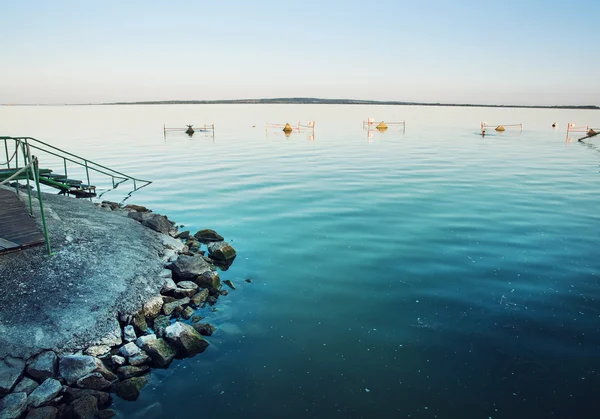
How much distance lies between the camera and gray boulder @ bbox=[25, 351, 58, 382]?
7477mm

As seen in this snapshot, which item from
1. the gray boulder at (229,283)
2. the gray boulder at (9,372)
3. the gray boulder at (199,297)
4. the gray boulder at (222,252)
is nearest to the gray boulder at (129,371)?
the gray boulder at (9,372)

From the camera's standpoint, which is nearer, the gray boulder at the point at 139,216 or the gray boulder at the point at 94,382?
the gray boulder at the point at 94,382

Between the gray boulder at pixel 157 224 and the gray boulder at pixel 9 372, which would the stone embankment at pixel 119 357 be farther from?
the gray boulder at pixel 157 224

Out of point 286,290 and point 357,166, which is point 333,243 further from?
point 357,166

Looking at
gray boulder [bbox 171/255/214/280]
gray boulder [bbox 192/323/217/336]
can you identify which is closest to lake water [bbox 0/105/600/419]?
gray boulder [bbox 192/323/217/336]

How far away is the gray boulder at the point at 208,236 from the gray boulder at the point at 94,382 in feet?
28.0

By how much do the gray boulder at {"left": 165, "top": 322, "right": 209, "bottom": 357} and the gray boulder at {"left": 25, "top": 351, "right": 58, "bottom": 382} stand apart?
2.13 metres

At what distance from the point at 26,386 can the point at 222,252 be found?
288 inches

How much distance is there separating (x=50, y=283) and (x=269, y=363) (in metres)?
5.45

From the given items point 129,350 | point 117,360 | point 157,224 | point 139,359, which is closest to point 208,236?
point 157,224

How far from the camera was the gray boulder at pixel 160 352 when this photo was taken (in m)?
8.38

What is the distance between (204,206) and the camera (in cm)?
2188

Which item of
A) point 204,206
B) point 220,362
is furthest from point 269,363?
point 204,206

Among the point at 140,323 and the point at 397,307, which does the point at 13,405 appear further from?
the point at 397,307
